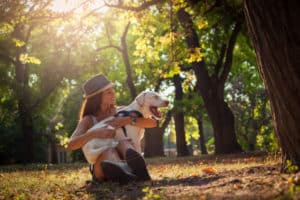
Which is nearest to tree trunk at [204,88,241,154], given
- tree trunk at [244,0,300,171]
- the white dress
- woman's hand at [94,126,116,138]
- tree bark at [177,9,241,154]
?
tree bark at [177,9,241,154]

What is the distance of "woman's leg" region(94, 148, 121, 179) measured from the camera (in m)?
6.78

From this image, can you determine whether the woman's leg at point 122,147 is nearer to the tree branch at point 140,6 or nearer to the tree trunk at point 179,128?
the tree branch at point 140,6

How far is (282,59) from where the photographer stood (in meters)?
5.19

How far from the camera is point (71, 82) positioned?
2864 cm

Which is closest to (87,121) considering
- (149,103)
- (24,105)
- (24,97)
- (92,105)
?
(92,105)

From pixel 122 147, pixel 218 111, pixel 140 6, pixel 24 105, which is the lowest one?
pixel 122 147

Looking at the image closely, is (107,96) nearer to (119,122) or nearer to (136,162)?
(119,122)

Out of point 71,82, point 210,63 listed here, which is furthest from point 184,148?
point 71,82

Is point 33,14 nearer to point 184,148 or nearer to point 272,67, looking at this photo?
point 272,67

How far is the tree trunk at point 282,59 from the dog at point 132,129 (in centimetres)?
237

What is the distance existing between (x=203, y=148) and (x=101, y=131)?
33.0 meters

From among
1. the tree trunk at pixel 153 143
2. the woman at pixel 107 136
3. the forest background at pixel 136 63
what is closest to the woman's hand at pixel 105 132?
the woman at pixel 107 136

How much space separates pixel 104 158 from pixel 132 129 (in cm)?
72

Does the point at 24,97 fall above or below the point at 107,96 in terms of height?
above
